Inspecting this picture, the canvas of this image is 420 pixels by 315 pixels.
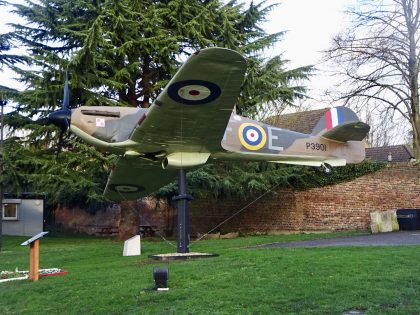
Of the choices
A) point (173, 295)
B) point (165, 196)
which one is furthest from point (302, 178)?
point (173, 295)

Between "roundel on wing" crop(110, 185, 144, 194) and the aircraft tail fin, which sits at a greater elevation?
the aircraft tail fin

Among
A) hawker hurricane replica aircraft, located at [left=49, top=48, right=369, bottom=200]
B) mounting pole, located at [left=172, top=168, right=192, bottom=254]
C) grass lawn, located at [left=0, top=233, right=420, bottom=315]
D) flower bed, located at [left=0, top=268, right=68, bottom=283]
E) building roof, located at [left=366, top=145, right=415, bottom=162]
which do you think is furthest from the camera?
building roof, located at [left=366, top=145, right=415, bottom=162]

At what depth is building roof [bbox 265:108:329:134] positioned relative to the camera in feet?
96.6

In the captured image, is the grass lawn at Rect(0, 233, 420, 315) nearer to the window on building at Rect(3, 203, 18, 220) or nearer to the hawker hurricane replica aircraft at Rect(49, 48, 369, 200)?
the hawker hurricane replica aircraft at Rect(49, 48, 369, 200)

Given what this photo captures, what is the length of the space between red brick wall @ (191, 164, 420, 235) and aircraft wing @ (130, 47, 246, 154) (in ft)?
42.2

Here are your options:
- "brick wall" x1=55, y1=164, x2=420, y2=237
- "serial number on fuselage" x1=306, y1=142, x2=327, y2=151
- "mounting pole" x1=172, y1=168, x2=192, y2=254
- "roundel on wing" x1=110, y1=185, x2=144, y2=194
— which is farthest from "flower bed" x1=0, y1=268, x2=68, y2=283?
"brick wall" x1=55, y1=164, x2=420, y2=237

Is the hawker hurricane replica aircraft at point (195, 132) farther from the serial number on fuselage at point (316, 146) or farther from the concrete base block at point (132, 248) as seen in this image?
the concrete base block at point (132, 248)

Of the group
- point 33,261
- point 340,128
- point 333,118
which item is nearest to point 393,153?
point 333,118

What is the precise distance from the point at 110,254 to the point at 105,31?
10.6 m

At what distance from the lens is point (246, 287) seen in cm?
771

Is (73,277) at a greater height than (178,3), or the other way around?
(178,3)

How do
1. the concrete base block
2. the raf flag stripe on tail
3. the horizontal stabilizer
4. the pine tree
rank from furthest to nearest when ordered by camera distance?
the pine tree < the raf flag stripe on tail < the concrete base block < the horizontal stabilizer

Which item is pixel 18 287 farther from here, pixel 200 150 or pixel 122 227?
pixel 122 227

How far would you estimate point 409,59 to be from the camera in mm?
28922
